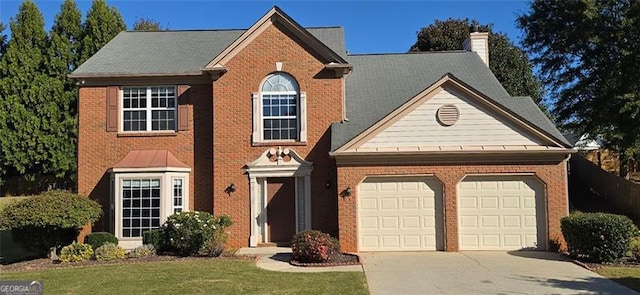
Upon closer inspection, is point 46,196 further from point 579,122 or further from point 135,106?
point 579,122

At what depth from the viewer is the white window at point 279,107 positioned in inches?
681

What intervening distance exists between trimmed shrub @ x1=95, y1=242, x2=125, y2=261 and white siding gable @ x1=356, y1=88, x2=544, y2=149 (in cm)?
751

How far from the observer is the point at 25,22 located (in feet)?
115

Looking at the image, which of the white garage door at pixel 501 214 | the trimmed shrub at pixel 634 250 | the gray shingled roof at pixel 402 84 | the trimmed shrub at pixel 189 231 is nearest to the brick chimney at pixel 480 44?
the gray shingled roof at pixel 402 84

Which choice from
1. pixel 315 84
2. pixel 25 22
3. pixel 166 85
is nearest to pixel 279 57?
pixel 315 84

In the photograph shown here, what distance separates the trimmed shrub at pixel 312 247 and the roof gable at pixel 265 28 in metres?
5.99

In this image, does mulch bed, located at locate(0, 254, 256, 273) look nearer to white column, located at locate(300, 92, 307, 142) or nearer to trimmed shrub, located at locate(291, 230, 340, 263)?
trimmed shrub, located at locate(291, 230, 340, 263)

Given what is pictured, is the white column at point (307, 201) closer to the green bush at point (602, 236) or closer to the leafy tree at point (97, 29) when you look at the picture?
the green bush at point (602, 236)

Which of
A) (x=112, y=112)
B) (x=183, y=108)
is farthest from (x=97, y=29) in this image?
(x=183, y=108)

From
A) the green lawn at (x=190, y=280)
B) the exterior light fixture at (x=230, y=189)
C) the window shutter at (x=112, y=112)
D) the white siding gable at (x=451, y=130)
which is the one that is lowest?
the green lawn at (x=190, y=280)

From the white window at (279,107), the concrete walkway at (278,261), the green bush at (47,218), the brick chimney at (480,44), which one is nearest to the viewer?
the concrete walkway at (278,261)

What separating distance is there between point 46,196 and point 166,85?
5.09m

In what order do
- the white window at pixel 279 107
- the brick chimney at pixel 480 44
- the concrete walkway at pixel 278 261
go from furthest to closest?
the brick chimney at pixel 480 44 < the white window at pixel 279 107 < the concrete walkway at pixel 278 261

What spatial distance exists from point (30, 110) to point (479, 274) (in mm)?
31696
